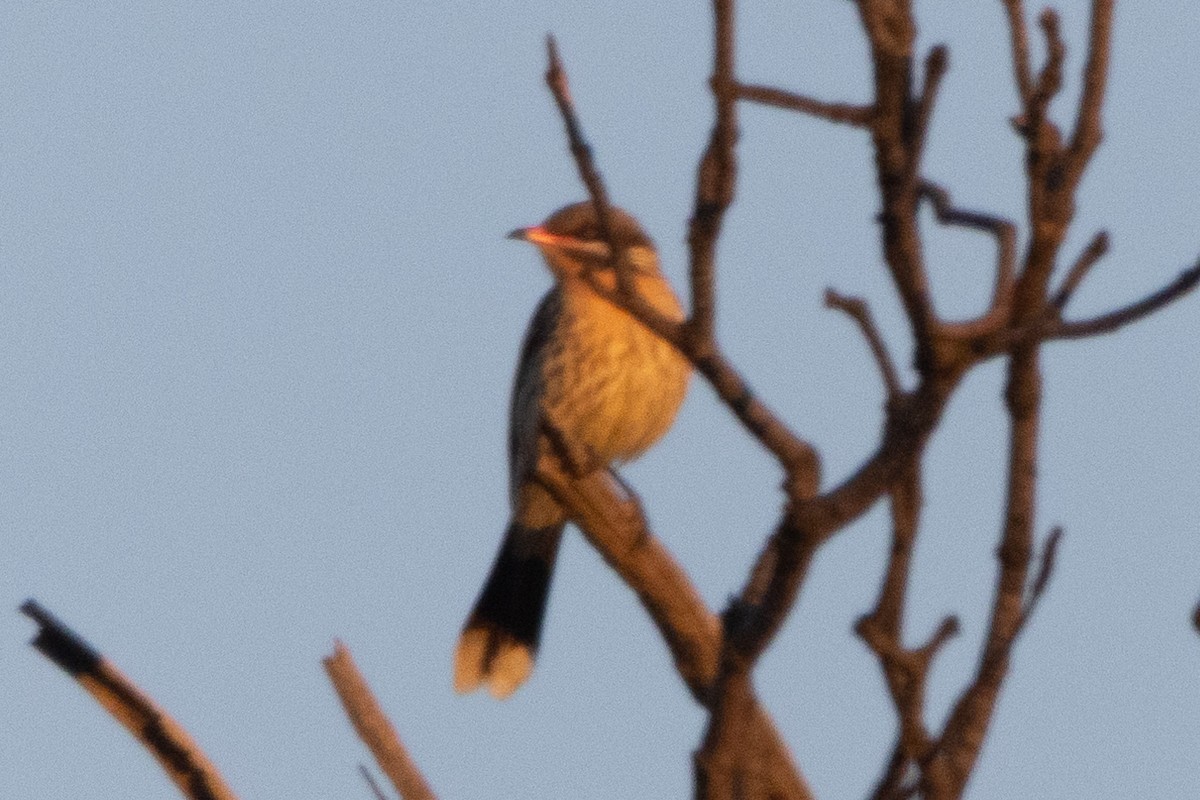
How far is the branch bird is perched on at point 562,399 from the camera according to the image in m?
6.36

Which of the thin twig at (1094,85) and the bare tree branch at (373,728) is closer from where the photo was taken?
the thin twig at (1094,85)

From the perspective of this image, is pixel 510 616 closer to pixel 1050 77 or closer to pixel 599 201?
pixel 599 201

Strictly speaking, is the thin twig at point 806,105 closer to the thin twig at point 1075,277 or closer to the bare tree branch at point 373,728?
the thin twig at point 1075,277

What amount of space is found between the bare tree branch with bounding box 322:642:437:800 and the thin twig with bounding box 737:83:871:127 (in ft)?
5.24

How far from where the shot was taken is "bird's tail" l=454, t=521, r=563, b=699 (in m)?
6.64

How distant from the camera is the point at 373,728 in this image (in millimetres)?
3701

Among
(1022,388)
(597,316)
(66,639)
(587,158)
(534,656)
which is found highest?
(597,316)

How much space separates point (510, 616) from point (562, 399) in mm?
842

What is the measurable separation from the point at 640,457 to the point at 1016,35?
4277 millimetres

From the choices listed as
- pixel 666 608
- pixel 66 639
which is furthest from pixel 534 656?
pixel 66 639

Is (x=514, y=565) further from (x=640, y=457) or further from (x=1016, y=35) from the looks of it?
(x=1016, y=35)

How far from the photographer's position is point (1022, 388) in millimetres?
2713

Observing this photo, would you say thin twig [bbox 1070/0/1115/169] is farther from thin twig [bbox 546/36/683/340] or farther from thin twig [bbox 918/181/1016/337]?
thin twig [bbox 546/36/683/340]

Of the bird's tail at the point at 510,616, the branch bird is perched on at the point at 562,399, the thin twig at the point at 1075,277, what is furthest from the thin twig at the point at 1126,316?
the bird's tail at the point at 510,616
